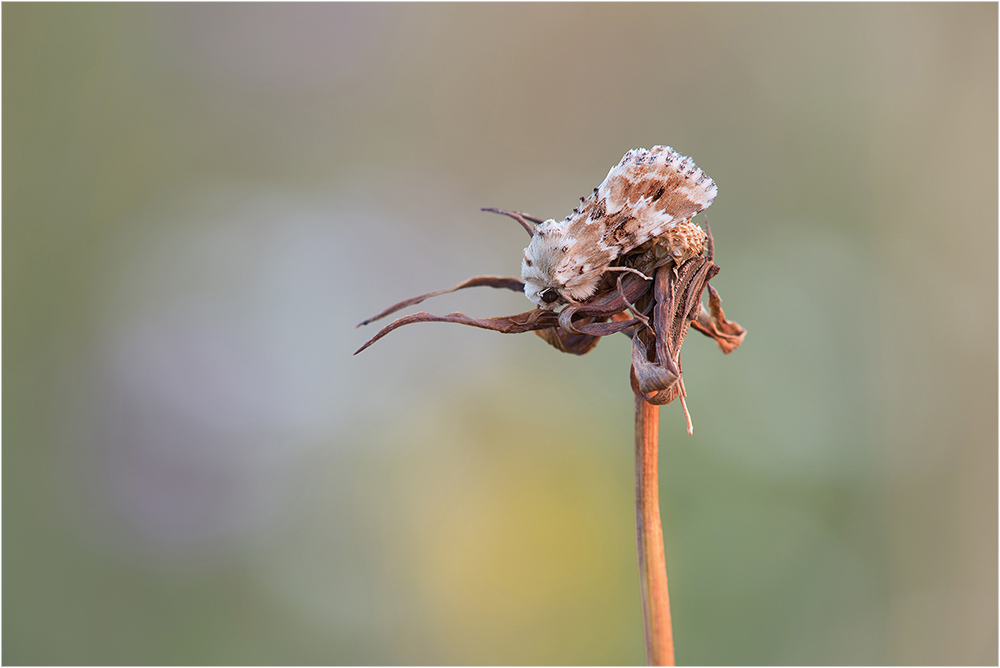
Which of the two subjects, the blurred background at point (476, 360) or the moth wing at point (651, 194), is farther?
the blurred background at point (476, 360)

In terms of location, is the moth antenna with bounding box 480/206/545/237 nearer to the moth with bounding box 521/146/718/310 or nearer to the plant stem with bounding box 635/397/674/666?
the moth with bounding box 521/146/718/310

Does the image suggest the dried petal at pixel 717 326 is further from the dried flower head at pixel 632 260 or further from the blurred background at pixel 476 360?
the blurred background at pixel 476 360

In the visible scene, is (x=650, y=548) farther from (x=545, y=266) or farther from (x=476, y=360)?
(x=476, y=360)

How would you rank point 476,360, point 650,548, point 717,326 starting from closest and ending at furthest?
point 650,548
point 717,326
point 476,360

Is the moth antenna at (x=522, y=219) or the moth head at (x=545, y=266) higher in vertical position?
the moth antenna at (x=522, y=219)

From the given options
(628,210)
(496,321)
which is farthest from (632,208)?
(496,321)

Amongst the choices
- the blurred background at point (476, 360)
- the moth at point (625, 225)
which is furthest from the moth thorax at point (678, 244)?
the blurred background at point (476, 360)

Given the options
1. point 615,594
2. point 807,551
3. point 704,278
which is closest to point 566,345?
point 704,278

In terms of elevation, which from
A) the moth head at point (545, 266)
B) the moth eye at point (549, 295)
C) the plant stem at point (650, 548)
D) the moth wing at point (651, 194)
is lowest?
the plant stem at point (650, 548)
